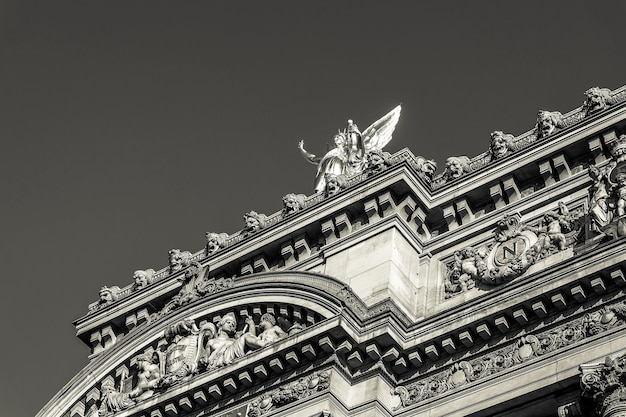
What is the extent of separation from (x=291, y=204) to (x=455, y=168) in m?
4.30

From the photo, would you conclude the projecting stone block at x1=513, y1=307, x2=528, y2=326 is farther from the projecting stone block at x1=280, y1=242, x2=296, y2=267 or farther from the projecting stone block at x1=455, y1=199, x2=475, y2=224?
the projecting stone block at x1=280, y1=242, x2=296, y2=267

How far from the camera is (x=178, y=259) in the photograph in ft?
107

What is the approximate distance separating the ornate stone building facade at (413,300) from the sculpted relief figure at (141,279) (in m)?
0.91

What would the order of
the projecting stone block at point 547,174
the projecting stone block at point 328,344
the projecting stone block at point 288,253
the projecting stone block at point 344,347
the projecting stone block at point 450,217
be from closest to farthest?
1. the projecting stone block at point 344,347
2. the projecting stone block at point 328,344
3. the projecting stone block at point 547,174
4. the projecting stone block at point 450,217
5. the projecting stone block at point 288,253

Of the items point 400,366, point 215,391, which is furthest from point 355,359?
point 215,391

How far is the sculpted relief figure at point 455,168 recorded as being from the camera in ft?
92.5

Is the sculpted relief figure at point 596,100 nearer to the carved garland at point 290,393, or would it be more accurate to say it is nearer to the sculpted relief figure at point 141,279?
the carved garland at point 290,393

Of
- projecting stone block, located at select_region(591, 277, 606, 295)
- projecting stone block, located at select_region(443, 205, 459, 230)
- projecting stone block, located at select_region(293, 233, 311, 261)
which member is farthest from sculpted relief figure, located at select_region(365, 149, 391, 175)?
projecting stone block, located at select_region(591, 277, 606, 295)

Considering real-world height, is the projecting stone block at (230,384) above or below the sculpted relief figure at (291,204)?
below

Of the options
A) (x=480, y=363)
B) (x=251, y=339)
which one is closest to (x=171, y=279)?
(x=251, y=339)

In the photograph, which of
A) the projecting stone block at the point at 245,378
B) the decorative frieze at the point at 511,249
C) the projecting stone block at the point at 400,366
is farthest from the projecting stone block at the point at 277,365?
the decorative frieze at the point at 511,249

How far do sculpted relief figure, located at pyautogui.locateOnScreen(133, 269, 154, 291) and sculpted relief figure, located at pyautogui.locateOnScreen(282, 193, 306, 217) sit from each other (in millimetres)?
4648

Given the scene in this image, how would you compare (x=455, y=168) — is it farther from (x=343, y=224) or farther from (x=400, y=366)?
(x=400, y=366)

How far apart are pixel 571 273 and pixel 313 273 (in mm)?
6360
